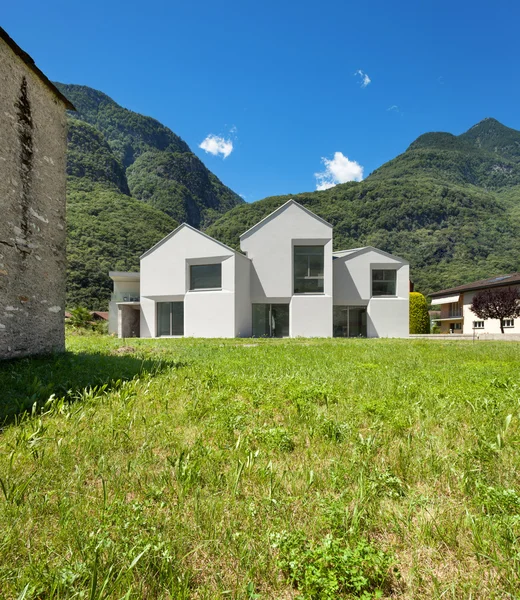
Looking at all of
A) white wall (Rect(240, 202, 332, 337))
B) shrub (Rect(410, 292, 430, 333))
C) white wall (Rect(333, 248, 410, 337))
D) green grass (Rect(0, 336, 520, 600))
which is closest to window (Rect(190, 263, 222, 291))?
white wall (Rect(240, 202, 332, 337))

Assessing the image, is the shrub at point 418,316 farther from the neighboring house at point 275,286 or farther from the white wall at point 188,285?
the white wall at point 188,285

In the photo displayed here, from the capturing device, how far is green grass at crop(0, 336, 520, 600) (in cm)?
164

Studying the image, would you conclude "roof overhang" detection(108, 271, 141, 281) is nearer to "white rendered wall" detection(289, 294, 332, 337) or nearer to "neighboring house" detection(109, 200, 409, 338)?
"neighboring house" detection(109, 200, 409, 338)

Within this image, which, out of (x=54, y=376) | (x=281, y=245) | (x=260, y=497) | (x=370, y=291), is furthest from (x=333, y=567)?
(x=370, y=291)

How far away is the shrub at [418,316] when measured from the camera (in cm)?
2797

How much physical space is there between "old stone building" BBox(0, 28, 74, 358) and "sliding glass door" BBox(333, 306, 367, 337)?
1874cm

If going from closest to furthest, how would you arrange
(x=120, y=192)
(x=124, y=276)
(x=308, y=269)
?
(x=308, y=269)
(x=124, y=276)
(x=120, y=192)

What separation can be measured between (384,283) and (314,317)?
6.13 meters

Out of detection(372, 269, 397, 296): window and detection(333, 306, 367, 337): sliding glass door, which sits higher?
detection(372, 269, 397, 296): window

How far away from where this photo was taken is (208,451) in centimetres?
296

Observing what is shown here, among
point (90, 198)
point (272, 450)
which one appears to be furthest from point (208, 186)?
point (272, 450)

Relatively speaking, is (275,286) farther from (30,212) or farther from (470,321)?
(470,321)

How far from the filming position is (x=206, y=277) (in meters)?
22.2

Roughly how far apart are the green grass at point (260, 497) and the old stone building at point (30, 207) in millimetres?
3499
